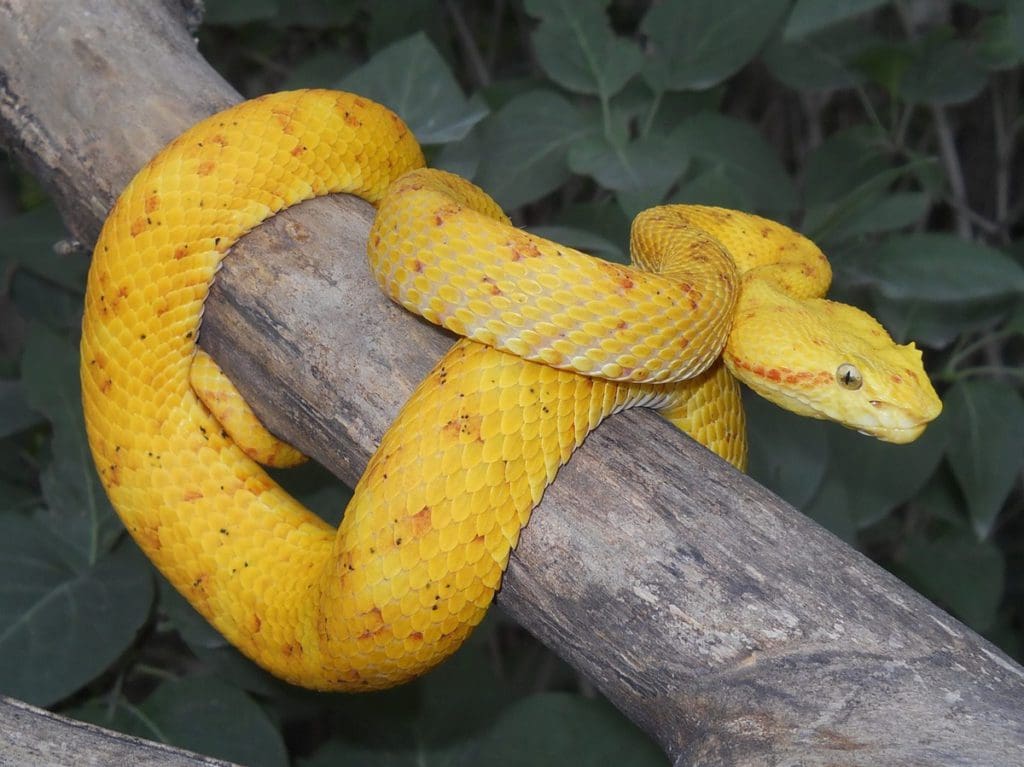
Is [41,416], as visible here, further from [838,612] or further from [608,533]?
[838,612]

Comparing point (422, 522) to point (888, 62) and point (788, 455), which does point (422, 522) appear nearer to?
point (788, 455)

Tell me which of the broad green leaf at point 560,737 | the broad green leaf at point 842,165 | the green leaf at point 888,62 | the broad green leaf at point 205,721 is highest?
the green leaf at point 888,62

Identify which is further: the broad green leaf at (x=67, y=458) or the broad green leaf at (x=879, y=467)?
the broad green leaf at (x=879, y=467)

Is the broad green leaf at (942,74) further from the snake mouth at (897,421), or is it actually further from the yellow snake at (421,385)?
the snake mouth at (897,421)

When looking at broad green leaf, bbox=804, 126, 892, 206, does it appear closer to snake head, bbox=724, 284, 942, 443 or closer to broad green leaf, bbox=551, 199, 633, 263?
broad green leaf, bbox=551, 199, 633, 263

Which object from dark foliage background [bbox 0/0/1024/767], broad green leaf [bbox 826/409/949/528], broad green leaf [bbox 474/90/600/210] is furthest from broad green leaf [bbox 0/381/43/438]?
broad green leaf [bbox 826/409/949/528]

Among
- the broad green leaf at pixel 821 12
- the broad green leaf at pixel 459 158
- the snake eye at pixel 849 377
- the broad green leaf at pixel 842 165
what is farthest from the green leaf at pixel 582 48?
the snake eye at pixel 849 377

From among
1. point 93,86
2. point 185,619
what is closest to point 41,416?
point 185,619

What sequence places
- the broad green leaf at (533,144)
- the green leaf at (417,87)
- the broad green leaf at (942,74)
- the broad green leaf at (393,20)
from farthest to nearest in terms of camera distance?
1. the broad green leaf at (393,20)
2. the broad green leaf at (942,74)
3. the broad green leaf at (533,144)
4. the green leaf at (417,87)
